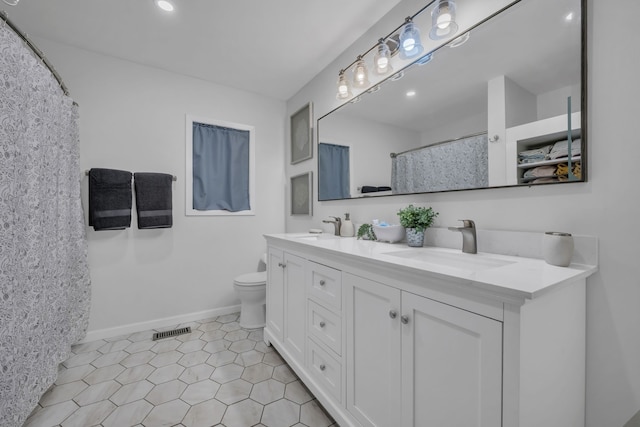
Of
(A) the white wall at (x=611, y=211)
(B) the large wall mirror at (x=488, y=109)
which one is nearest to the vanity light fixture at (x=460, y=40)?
(B) the large wall mirror at (x=488, y=109)

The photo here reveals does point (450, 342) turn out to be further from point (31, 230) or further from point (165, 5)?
point (165, 5)

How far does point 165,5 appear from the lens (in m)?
1.70

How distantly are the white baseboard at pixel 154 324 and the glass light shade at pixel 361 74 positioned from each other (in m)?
2.45

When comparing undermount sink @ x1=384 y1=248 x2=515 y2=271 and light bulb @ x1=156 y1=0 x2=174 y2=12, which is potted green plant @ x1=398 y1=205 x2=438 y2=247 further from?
light bulb @ x1=156 y1=0 x2=174 y2=12

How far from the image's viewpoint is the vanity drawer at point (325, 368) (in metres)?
1.26

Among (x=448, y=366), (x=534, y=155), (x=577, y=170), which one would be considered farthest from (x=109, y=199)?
(x=577, y=170)

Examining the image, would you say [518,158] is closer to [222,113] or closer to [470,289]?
[470,289]

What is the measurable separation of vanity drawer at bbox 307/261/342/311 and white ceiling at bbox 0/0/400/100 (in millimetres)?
1680

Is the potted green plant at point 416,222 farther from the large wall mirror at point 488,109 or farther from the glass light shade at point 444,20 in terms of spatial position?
the glass light shade at point 444,20

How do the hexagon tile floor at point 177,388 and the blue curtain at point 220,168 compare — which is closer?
the hexagon tile floor at point 177,388

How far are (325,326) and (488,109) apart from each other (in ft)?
4.33

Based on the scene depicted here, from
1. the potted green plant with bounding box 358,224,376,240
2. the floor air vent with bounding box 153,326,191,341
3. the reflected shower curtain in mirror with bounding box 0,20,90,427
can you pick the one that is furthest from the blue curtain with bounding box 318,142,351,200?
the reflected shower curtain in mirror with bounding box 0,20,90,427

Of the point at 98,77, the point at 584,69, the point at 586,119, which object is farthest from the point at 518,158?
the point at 98,77

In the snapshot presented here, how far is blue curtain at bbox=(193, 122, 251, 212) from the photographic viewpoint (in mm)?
2635
